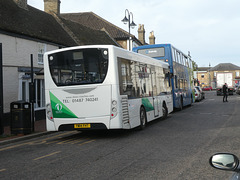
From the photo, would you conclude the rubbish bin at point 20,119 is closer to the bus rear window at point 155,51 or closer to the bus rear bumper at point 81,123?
the bus rear bumper at point 81,123

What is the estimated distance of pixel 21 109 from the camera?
37.2 ft

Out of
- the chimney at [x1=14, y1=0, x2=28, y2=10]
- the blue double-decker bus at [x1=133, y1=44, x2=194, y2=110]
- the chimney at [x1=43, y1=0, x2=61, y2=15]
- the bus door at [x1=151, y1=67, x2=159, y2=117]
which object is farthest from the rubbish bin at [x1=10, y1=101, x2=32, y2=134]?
the chimney at [x1=43, y1=0, x2=61, y2=15]

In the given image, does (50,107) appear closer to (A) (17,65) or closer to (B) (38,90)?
(A) (17,65)

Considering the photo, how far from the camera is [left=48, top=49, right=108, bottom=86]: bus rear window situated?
30.9ft

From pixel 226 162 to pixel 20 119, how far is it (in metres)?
10.3

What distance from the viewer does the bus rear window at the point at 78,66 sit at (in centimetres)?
941

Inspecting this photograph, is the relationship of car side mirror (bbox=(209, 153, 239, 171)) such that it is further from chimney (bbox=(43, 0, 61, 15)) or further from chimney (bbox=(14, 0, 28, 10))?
chimney (bbox=(43, 0, 61, 15))

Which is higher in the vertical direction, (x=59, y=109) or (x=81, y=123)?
(x=59, y=109)

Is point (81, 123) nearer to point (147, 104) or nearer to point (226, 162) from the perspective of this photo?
point (147, 104)

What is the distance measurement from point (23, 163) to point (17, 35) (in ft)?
41.2

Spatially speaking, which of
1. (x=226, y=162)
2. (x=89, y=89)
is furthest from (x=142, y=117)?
(x=226, y=162)

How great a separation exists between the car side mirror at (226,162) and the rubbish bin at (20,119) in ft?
33.1

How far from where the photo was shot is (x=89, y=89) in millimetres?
9469

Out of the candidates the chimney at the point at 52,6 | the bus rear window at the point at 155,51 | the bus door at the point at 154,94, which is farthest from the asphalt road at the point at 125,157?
the chimney at the point at 52,6
